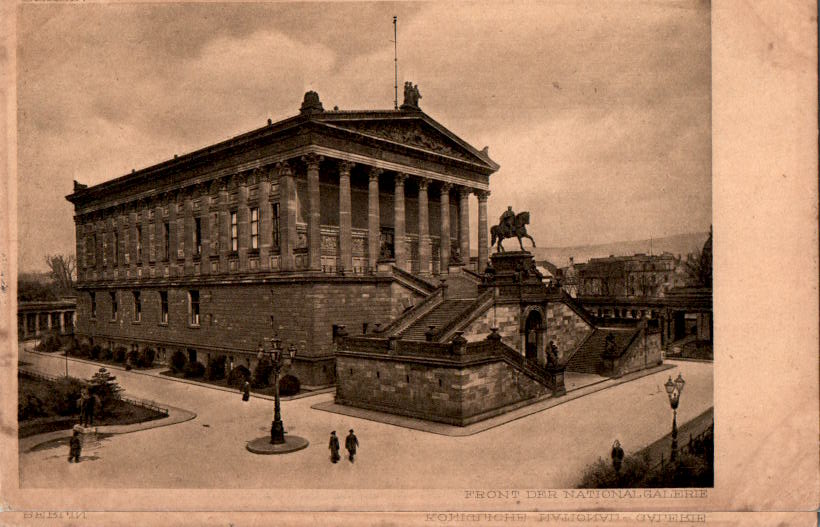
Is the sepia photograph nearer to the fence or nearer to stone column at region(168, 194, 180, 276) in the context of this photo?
the fence

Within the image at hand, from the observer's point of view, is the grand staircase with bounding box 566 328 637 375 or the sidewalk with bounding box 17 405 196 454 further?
the grand staircase with bounding box 566 328 637 375

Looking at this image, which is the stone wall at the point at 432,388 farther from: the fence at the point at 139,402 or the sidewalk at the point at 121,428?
the fence at the point at 139,402

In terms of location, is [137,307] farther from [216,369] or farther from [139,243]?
[216,369]

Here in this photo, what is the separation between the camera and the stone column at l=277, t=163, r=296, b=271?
87.7 ft

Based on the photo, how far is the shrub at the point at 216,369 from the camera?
28391mm

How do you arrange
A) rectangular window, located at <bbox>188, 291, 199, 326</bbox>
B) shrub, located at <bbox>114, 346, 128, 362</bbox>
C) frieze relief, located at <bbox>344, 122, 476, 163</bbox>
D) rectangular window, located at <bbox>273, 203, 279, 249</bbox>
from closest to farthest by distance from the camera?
rectangular window, located at <bbox>273, 203, 279, 249</bbox> < frieze relief, located at <bbox>344, 122, 476, 163</bbox> < rectangular window, located at <bbox>188, 291, 199, 326</bbox> < shrub, located at <bbox>114, 346, 128, 362</bbox>

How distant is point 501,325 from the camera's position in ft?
83.0

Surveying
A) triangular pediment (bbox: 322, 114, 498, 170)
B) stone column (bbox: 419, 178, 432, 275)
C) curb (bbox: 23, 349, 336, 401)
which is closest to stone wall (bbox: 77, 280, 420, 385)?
curb (bbox: 23, 349, 336, 401)

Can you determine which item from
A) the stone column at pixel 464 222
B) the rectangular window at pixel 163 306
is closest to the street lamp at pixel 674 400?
the stone column at pixel 464 222

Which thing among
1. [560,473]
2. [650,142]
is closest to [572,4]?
[650,142]

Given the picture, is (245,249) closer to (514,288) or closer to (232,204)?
(232,204)

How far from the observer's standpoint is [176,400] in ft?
79.7

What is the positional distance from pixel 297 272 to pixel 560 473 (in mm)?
15522

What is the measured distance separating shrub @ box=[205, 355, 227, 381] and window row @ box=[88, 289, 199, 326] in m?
3.98
